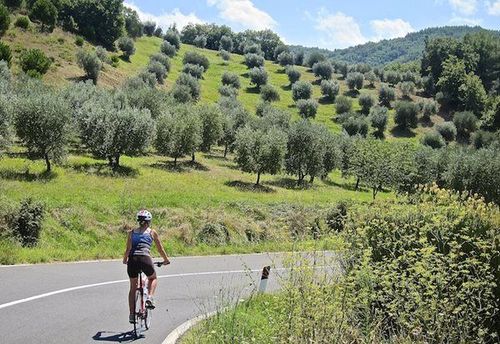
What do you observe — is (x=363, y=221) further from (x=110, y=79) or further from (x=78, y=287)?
(x=110, y=79)

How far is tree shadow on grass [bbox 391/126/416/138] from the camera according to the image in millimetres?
90562

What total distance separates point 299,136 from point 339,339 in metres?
44.9

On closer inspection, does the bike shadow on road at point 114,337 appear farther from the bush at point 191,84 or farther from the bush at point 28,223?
the bush at point 191,84

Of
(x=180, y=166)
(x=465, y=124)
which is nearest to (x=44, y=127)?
(x=180, y=166)

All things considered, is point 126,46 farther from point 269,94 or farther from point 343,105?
point 343,105

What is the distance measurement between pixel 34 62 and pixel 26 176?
39235mm

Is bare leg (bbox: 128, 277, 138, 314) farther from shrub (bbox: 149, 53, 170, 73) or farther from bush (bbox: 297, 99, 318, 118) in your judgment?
shrub (bbox: 149, 53, 170, 73)

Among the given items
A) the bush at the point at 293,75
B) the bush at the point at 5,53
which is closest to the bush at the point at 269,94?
the bush at the point at 293,75

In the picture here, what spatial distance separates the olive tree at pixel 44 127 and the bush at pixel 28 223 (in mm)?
13813

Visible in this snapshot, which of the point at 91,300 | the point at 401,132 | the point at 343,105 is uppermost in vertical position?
the point at 343,105

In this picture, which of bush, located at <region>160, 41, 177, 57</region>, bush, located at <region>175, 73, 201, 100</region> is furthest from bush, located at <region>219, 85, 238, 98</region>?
bush, located at <region>160, 41, 177, 57</region>

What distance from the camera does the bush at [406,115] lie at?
92.8m

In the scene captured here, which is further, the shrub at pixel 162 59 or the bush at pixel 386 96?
the bush at pixel 386 96

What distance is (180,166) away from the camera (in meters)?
43.4
